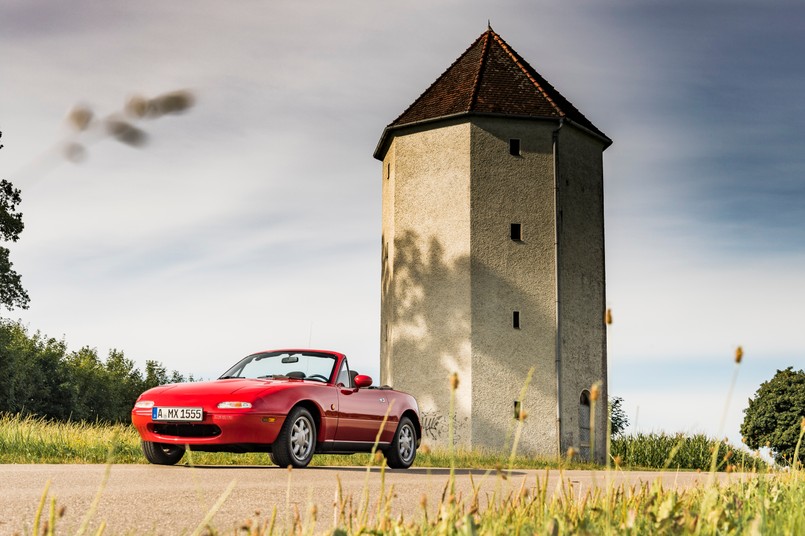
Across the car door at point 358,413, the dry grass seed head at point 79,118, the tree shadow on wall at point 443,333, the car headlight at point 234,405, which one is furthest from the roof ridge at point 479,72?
the dry grass seed head at point 79,118

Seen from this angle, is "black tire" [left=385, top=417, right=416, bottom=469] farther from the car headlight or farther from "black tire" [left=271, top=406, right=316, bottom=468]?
the car headlight

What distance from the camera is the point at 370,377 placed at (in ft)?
38.2

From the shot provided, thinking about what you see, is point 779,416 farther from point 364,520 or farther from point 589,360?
point 364,520

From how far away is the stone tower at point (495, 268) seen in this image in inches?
1032

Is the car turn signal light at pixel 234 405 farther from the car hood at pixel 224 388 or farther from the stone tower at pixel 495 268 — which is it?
the stone tower at pixel 495 268

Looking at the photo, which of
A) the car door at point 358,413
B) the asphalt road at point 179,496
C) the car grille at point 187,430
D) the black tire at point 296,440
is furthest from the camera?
the car door at point 358,413

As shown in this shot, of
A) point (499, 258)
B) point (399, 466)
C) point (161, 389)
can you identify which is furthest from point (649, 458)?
point (161, 389)

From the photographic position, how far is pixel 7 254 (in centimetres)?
3409

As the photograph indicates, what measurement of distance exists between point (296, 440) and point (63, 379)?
52.6 m

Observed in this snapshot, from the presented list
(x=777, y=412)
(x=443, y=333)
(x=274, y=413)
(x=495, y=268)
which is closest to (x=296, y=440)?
(x=274, y=413)

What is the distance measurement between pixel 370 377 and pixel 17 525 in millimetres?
6872

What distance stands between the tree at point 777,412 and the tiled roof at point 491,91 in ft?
79.4

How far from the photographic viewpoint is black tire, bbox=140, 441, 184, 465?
35.2ft

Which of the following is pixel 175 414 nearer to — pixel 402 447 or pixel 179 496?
pixel 179 496
